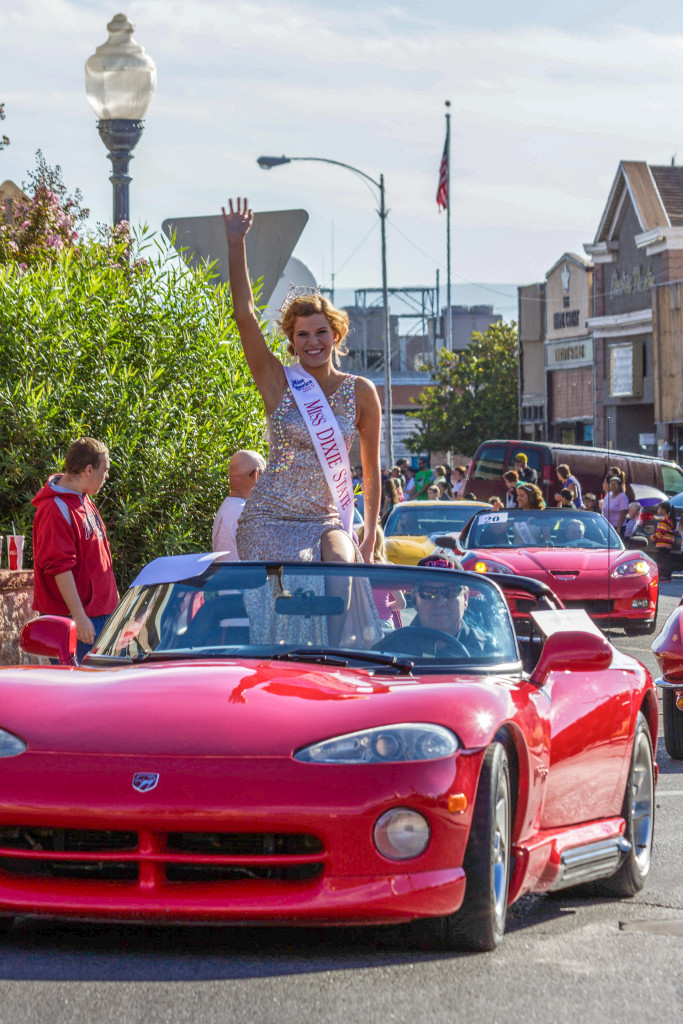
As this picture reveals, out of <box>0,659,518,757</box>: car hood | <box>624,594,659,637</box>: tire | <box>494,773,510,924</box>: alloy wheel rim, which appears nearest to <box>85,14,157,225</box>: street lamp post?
<box>624,594,659,637</box>: tire

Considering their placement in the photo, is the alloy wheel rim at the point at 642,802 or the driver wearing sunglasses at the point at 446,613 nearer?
the driver wearing sunglasses at the point at 446,613

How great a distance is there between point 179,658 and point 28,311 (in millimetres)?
7542

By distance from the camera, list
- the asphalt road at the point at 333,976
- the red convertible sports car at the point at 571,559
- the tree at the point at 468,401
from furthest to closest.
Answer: the tree at the point at 468,401, the red convertible sports car at the point at 571,559, the asphalt road at the point at 333,976

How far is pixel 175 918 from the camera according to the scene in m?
4.54

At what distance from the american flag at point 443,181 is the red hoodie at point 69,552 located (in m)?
52.9

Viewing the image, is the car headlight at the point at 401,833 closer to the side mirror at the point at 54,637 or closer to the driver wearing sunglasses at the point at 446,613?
the driver wearing sunglasses at the point at 446,613

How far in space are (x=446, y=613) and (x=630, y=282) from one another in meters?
59.0

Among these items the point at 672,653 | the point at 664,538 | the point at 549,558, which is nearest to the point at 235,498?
the point at 672,653

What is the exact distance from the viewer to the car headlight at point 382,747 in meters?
4.59

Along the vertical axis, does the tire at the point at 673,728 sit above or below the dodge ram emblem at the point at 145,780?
below

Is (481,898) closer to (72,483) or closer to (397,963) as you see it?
(397,963)

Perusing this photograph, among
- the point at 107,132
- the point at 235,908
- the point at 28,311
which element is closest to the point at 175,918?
the point at 235,908

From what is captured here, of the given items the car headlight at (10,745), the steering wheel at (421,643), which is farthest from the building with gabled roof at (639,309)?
the car headlight at (10,745)

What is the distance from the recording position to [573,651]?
18.2 feet
